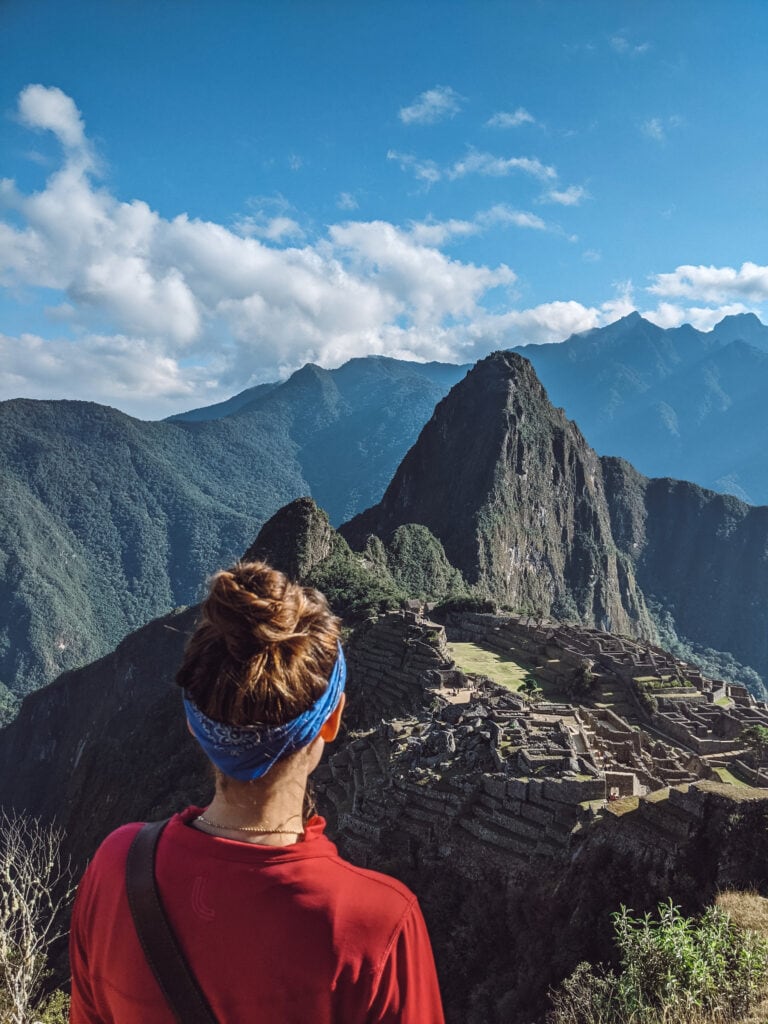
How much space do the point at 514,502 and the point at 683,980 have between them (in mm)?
101158

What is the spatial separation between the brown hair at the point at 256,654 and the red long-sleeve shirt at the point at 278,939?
1.37 feet

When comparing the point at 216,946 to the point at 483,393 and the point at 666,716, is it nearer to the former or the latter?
the point at 666,716

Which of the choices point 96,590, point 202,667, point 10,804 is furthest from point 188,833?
point 96,590

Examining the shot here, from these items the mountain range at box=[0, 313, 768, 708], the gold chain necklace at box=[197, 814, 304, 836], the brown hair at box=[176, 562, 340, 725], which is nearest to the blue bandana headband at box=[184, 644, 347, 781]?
the brown hair at box=[176, 562, 340, 725]

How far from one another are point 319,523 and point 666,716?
3938 cm

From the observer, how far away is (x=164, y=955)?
6.20 ft

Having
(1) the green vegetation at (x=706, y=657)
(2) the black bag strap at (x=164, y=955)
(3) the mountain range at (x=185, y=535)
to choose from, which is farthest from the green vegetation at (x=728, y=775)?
(1) the green vegetation at (x=706, y=657)

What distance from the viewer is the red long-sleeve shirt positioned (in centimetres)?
188

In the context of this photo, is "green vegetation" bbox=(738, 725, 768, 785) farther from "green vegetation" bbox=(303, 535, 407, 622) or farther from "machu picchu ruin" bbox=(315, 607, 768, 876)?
"green vegetation" bbox=(303, 535, 407, 622)

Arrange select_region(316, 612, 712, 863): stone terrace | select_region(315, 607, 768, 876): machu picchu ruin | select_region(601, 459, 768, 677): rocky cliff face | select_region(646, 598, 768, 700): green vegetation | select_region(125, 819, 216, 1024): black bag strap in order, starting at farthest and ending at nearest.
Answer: select_region(601, 459, 768, 677): rocky cliff face
select_region(646, 598, 768, 700): green vegetation
select_region(315, 607, 768, 876): machu picchu ruin
select_region(316, 612, 712, 863): stone terrace
select_region(125, 819, 216, 1024): black bag strap

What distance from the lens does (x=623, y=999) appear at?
17.8 ft

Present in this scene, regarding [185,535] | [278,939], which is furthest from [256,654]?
[185,535]

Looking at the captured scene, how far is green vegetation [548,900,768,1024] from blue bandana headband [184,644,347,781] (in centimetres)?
476

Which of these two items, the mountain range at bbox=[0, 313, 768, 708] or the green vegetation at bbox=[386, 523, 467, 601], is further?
the mountain range at bbox=[0, 313, 768, 708]
